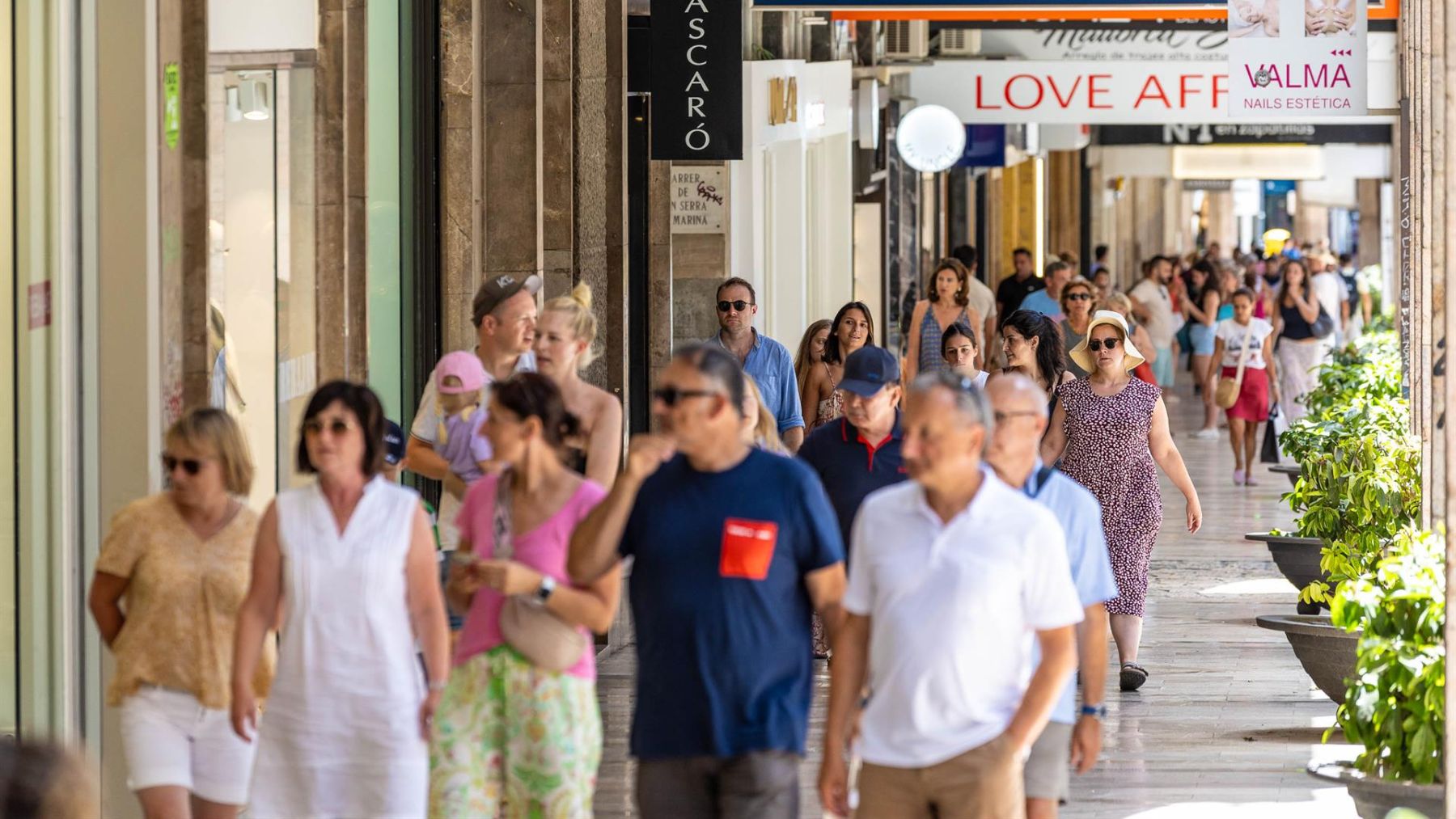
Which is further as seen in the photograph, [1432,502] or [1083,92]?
[1083,92]

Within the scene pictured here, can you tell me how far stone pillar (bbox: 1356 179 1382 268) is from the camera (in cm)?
5997

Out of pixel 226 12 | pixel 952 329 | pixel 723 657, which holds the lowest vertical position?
pixel 723 657

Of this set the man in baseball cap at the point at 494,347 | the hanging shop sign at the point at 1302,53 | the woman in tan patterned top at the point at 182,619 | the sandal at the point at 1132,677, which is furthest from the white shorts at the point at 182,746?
the hanging shop sign at the point at 1302,53

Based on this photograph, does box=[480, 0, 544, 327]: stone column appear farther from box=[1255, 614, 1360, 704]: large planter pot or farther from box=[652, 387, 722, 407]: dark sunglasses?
box=[652, 387, 722, 407]: dark sunglasses

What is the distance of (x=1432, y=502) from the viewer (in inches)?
332

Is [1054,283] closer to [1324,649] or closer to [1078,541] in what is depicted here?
[1324,649]

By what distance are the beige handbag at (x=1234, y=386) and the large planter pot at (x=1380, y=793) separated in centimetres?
1322

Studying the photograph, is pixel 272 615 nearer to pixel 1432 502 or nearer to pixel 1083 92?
pixel 1432 502

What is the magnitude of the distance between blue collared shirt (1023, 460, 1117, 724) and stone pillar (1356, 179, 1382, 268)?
2169 inches

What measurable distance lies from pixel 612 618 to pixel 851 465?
2.47 metres

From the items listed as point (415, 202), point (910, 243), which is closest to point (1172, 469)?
point (415, 202)

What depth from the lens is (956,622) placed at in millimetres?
4973

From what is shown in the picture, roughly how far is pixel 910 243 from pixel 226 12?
22.4 metres

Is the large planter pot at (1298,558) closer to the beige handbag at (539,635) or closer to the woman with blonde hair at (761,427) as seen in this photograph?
the woman with blonde hair at (761,427)
